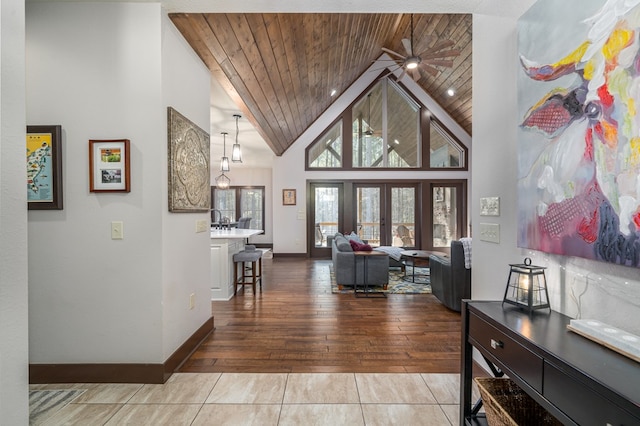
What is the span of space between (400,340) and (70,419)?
99.0 inches

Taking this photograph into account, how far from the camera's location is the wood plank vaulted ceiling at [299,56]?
2533 millimetres

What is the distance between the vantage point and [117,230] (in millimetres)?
2004

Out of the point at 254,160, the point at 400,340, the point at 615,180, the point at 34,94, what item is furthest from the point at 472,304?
the point at 254,160

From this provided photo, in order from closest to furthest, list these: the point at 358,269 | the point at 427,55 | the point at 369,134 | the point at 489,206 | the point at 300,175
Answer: the point at 489,206
the point at 427,55
the point at 358,269
the point at 300,175
the point at 369,134

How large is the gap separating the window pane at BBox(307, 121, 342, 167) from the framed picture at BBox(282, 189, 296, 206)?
0.90 metres

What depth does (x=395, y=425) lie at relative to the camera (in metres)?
1.63

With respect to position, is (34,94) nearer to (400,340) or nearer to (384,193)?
(400,340)

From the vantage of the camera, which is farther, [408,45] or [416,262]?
[416,262]

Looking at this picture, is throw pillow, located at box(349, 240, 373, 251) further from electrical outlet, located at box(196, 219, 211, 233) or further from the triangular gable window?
the triangular gable window

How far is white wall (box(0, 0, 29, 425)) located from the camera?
0.99 metres

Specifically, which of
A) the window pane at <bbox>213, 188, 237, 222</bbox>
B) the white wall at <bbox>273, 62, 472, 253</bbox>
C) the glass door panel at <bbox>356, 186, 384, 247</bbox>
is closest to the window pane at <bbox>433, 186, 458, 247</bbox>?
the white wall at <bbox>273, 62, 472, 253</bbox>

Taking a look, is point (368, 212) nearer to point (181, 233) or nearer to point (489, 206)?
point (489, 206)

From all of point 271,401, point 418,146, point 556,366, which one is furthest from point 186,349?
point 418,146

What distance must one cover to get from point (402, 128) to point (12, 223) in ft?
25.8
